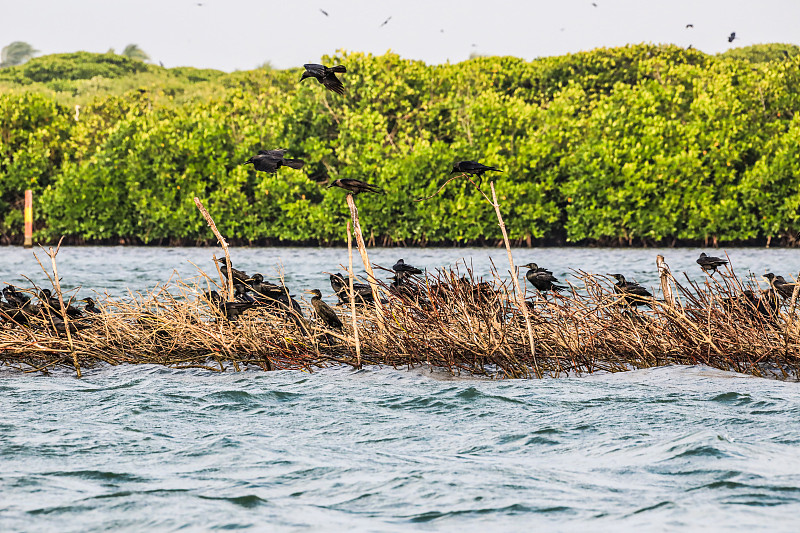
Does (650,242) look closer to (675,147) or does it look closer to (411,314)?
(675,147)

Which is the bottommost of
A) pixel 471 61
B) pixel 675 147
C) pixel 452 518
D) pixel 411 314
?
pixel 452 518

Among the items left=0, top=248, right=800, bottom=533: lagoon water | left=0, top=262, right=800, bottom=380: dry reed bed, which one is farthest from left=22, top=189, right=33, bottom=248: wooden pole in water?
left=0, top=248, right=800, bottom=533: lagoon water

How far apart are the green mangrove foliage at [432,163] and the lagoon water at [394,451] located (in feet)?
120

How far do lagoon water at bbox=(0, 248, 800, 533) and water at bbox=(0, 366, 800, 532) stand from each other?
0.08ft

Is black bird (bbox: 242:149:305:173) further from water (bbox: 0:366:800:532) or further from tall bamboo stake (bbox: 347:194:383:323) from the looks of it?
water (bbox: 0:366:800:532)

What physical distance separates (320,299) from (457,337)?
2153 mm

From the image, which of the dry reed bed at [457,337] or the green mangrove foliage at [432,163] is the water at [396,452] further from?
the green mangrove foliage at [432,163]

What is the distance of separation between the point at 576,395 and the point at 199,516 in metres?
5.28

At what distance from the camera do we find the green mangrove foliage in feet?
158

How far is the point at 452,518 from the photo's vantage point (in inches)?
278

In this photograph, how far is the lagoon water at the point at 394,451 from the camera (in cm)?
711

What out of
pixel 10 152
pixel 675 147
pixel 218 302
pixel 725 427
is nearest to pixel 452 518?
pixel 725 427

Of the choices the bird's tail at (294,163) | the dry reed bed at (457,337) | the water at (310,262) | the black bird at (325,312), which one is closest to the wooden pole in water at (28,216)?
the water at (310,262)

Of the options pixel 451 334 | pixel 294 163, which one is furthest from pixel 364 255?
pixel 451 334
